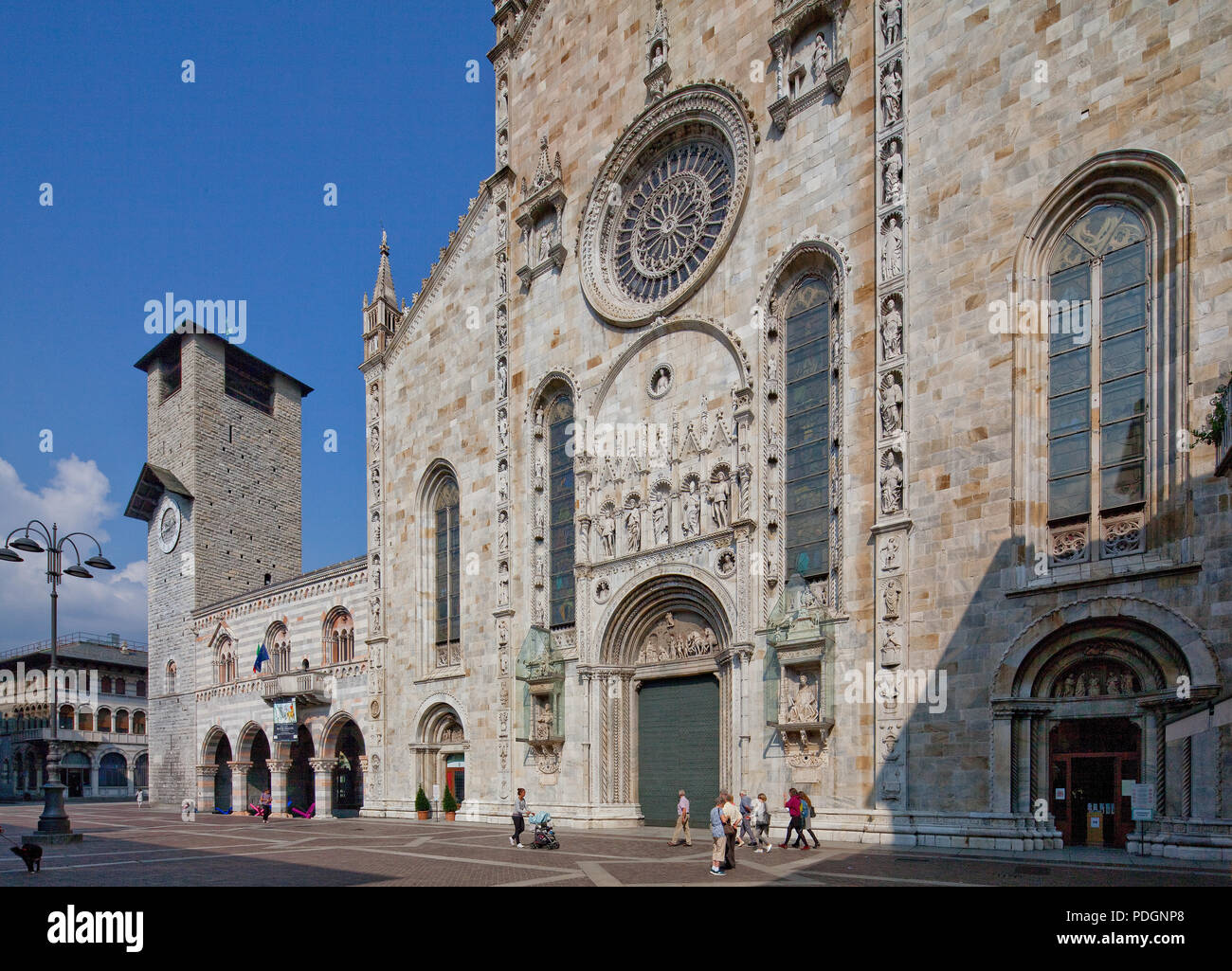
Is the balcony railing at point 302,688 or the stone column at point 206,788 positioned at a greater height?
the balcony railing at point 302,688

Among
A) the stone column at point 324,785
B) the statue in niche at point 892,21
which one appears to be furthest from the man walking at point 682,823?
the stone column at point 324,785

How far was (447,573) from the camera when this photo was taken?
3659 centimetres

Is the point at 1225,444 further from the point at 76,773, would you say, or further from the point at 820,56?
the point at 76,773

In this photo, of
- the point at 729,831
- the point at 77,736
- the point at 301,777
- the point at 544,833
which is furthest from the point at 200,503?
the point at 729,831

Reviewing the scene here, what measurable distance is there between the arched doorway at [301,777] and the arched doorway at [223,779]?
6.21 m

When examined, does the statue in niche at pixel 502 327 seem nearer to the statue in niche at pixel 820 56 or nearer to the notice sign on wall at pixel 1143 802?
the statue in niche at pixel 820 56

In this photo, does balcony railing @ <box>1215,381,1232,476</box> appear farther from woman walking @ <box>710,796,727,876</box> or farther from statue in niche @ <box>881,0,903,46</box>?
statue in niche @ <box>881,0,903,46</box>

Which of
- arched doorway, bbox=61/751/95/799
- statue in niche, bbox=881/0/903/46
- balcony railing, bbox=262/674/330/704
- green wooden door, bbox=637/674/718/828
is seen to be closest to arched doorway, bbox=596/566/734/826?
green wooden door, bbox=637/674/718/828

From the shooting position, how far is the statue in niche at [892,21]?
77.2ft

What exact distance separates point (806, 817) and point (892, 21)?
1769 centimetres

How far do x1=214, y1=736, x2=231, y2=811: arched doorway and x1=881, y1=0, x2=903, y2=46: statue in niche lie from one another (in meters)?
45.1

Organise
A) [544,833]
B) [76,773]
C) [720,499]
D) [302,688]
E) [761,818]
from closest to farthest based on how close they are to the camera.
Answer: [761,818] → [544,833] → [720,499] → [302,688] → [76,773]

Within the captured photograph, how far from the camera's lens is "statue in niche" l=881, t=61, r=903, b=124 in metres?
23.3

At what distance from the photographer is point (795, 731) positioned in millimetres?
23609
